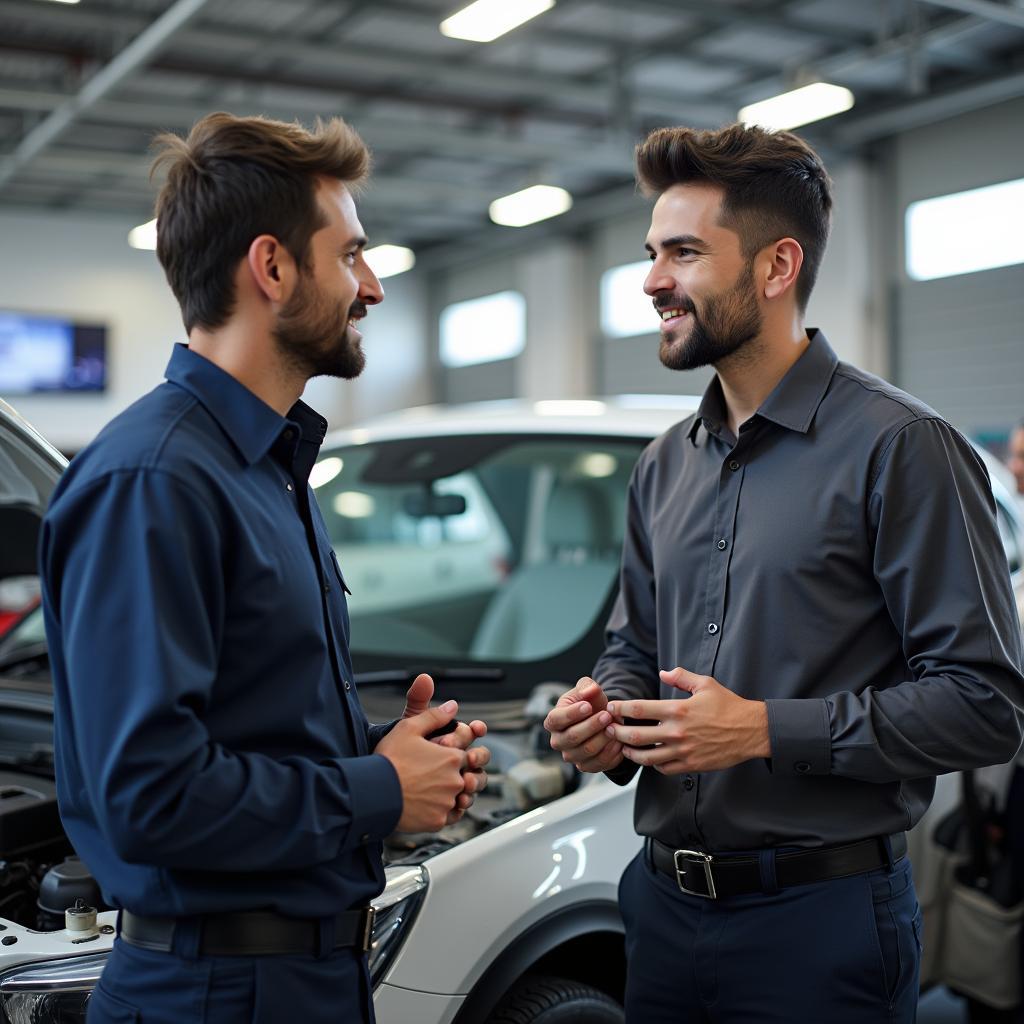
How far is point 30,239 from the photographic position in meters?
14.9

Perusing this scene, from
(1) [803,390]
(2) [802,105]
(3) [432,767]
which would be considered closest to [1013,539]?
(1) [803,390]

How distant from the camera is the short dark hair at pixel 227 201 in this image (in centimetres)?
133

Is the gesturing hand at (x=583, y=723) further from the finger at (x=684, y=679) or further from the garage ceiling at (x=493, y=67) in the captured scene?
the garage ceiling at (x=493, y=67)

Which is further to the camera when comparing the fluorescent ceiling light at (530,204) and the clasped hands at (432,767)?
the fluorescent ceiling light at (530,204)

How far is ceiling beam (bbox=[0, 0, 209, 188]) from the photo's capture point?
7885 millimetres

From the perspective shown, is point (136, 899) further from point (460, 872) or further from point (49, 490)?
point (49, 490)

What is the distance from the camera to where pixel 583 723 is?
5.64ft

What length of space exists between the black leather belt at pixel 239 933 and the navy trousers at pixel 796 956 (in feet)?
2.11

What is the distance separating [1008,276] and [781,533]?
9421 mm

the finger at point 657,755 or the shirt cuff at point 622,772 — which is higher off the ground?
the finger at point 657,755

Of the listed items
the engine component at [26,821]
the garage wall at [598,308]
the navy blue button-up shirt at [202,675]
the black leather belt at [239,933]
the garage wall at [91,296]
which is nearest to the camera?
the navy blue button-up shirt at [202,675]

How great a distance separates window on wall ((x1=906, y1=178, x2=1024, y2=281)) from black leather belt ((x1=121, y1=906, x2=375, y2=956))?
10106 millimetres

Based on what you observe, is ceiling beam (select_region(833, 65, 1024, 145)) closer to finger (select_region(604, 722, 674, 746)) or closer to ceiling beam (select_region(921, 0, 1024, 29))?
ceiling beam (select_region(921, 0, 1024, 29))

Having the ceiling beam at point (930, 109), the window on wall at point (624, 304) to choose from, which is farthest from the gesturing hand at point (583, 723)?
the window on wall at point (624, 304)
